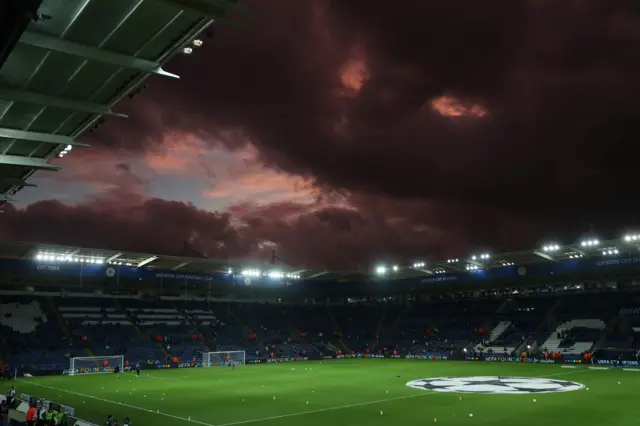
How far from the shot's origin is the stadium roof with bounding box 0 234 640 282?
188 feet

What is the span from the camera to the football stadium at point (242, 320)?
11891mm

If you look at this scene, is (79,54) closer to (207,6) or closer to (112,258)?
(207,6)

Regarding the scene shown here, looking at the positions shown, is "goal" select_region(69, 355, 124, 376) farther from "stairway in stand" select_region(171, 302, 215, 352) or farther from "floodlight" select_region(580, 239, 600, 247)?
"floodlight" select_region(580, 239, 600, 247)

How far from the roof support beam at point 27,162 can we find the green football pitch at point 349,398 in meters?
14.2

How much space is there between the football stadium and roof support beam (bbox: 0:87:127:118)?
35 mm

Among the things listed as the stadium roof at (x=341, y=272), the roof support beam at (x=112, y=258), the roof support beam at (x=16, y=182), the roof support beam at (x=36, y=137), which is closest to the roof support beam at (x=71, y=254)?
the stadium roof at (x=341, y=272)

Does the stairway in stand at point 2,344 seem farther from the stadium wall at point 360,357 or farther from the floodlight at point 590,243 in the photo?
the floodlight at point 590,243

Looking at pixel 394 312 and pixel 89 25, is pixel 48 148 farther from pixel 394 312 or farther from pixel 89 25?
pixel 394 312

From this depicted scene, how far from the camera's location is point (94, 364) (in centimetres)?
5616

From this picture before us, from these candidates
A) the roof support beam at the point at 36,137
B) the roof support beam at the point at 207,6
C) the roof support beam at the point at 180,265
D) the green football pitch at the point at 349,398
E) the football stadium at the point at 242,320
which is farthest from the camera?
the roof support beam at the point at 180,265

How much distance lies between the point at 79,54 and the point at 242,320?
72074 mm

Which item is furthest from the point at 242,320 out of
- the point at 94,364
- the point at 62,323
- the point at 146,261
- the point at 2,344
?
the point at 2,344

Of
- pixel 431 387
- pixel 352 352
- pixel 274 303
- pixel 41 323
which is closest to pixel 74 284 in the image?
pixel 41 323

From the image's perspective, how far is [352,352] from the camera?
8044cm
